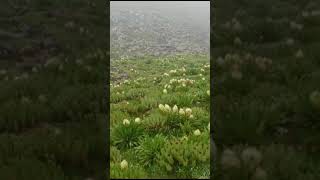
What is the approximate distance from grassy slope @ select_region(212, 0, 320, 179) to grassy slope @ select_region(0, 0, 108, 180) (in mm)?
2053

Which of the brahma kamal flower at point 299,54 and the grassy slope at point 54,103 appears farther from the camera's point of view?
the brahma kamal flower at point 299,54

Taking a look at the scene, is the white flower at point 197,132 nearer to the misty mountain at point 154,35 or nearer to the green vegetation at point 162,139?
the green vegetation at point 162,139

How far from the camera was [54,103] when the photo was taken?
1004 cm

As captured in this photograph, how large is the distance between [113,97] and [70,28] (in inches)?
257

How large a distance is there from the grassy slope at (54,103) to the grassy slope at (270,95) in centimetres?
205

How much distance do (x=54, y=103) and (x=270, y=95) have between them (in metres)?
4.07

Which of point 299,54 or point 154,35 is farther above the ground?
point 154,35

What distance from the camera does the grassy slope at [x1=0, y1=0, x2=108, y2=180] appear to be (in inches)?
294

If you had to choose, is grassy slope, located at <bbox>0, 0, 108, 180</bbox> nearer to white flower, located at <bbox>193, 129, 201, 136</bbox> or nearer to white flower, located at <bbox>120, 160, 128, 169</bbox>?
white flower, located at <bbox>120, 160, 128, 169</bbox>

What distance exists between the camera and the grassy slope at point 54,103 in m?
7.48

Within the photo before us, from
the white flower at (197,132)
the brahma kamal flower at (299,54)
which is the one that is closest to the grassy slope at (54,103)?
the white flower at (197,132)

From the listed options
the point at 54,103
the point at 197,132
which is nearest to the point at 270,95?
the point at 197,132

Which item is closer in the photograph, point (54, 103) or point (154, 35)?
point (54, 103)

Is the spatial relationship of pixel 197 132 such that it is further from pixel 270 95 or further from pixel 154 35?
pixel 154 35
